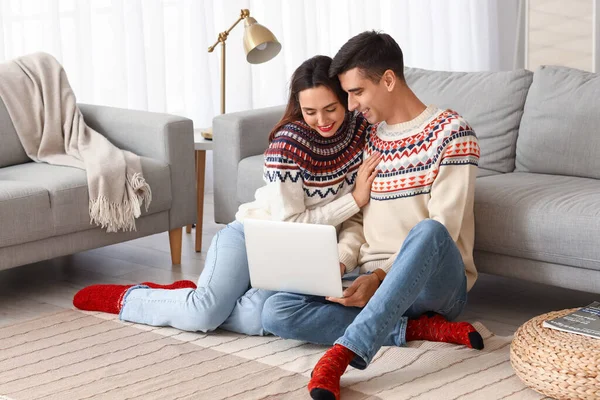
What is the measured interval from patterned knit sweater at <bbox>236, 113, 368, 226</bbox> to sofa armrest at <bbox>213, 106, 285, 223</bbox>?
86 centimetres

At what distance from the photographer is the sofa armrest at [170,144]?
353cm

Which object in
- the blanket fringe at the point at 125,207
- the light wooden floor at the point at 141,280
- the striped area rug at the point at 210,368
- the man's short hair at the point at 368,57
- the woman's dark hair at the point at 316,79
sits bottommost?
the striped area rug at the point at 210,368

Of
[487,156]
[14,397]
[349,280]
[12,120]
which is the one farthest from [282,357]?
[12,120]

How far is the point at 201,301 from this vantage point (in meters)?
2.74

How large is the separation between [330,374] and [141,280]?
1.38 meters

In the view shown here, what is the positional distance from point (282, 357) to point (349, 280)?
11.5 inches

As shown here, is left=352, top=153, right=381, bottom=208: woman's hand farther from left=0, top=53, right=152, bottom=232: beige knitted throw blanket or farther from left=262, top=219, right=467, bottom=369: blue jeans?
left=0, top=53, right=152, bottom=232: beige knitted throw blanket

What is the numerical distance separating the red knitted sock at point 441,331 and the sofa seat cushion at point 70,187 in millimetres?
1224

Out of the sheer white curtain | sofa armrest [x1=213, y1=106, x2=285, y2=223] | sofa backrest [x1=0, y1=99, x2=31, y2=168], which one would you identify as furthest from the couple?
the sheer white curtain

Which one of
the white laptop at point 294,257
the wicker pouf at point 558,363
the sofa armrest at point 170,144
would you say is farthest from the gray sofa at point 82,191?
the wicker pouf at point 558,363

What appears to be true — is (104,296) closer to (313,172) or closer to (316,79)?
(313,172)

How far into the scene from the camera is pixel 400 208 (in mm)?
2598

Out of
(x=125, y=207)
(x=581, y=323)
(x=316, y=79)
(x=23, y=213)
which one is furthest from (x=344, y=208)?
(x=23, y=213)

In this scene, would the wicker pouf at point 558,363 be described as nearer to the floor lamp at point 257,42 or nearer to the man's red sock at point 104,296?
the man's red sock at point 104,296
